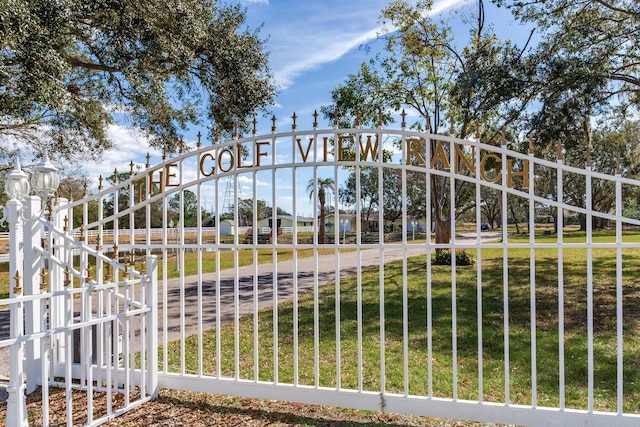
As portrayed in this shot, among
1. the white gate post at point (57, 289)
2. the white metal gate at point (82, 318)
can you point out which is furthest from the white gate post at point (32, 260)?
the white gate post at point (57, 289)

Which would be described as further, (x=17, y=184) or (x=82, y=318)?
(x=17, y=184)

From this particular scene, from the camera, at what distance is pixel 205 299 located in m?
10.6

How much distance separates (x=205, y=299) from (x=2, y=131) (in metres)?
6.10

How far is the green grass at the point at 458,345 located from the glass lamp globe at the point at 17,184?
2802 millimetres

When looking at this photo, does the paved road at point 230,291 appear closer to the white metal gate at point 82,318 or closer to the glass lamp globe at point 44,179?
the white metal gate at point 82,318

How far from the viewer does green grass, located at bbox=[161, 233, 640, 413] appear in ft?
15.6

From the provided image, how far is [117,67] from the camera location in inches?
364

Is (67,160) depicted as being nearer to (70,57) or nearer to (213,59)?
(70,57)

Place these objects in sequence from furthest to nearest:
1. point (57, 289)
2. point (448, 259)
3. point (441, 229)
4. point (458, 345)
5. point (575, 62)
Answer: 1. point (448, 259)
2. point (441, 229)
3. point (575, 62)
4. point (458, 345)
5. point (57, 289)

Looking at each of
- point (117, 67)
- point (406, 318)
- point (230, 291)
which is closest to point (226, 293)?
point (230, 291)

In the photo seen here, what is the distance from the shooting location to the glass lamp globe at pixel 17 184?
398 cm

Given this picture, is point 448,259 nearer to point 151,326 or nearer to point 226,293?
point 226,293

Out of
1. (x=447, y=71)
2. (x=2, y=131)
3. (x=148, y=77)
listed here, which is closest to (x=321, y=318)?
(x=148, y=77)

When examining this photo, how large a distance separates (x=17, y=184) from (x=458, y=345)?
580cm
